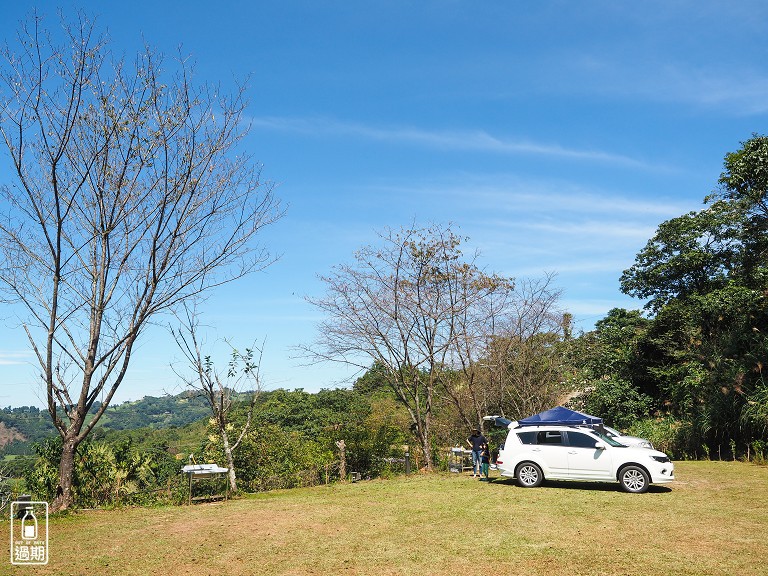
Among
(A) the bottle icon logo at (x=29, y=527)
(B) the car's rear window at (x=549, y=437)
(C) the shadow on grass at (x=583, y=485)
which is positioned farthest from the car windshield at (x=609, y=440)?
(A) the bottle icon logo at (x=29, y=527)

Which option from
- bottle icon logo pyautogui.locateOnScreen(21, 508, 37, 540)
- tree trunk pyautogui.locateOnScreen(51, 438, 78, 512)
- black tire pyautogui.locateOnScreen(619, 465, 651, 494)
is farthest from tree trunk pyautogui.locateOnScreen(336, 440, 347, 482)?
bottle icon logo pyautogui.locateOnScreen(21, 508, 37, 540)

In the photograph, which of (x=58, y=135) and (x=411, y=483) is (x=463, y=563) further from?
(x=58, y=135)

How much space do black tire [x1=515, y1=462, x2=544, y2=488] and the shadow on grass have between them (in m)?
0.20

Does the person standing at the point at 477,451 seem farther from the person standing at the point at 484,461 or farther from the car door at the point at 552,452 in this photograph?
the car door at the point at 552,452

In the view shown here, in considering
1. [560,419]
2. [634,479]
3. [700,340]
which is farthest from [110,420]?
[634,479]

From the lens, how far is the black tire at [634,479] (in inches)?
542

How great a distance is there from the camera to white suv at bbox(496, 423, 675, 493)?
13812 mm

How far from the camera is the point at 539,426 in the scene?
14930 mm

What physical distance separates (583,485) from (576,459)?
4.59 ft

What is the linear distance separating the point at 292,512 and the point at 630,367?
2099 centimetres

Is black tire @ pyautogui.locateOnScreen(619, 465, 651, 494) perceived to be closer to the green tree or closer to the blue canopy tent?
the blue canopy tent

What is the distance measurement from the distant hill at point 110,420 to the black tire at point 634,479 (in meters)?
11.2

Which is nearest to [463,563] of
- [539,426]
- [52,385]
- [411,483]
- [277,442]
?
[539,426]

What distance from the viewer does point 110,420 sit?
495 ft
